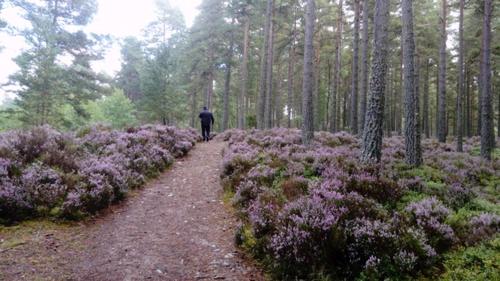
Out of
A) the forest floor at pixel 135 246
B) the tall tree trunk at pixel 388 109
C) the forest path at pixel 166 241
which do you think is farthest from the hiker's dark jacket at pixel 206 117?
the tall tree trunk at pixel 388 109

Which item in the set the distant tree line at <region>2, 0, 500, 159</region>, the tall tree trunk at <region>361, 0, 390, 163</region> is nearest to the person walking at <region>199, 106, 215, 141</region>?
the distant tree line at <region>2, 0, 500, 159</region>

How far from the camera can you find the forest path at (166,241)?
15.4 ft

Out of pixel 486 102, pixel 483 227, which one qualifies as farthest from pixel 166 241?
pixel 486 102

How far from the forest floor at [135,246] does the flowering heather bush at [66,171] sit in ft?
1.11

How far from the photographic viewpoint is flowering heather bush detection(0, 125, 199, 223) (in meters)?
6.21

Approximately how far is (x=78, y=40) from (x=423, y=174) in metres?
24.9

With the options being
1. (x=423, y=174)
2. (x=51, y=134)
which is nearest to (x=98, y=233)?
(x=51, y=134)

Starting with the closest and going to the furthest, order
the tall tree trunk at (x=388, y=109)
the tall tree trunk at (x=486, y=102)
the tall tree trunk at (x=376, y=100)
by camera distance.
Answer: the tall tree trunk at (x=376, y=100), the tall tree trunk at (x=486, y=102), the tall tree trunk at (x=388, y=109)

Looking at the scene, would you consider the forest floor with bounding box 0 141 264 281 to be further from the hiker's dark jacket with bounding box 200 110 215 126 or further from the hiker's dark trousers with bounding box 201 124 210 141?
the hiker's dark trousers with bounding box 201 124 210 141

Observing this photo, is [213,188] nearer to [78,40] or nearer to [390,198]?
[390,198]

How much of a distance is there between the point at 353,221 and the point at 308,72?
836 centimetres

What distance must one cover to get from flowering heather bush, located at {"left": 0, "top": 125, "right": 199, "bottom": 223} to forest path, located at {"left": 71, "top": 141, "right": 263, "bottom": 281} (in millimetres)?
554

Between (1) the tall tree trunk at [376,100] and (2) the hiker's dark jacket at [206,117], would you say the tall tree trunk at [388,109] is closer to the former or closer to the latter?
(2) the hiker's dark jacket at [206,117]

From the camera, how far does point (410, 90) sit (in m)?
9.83
